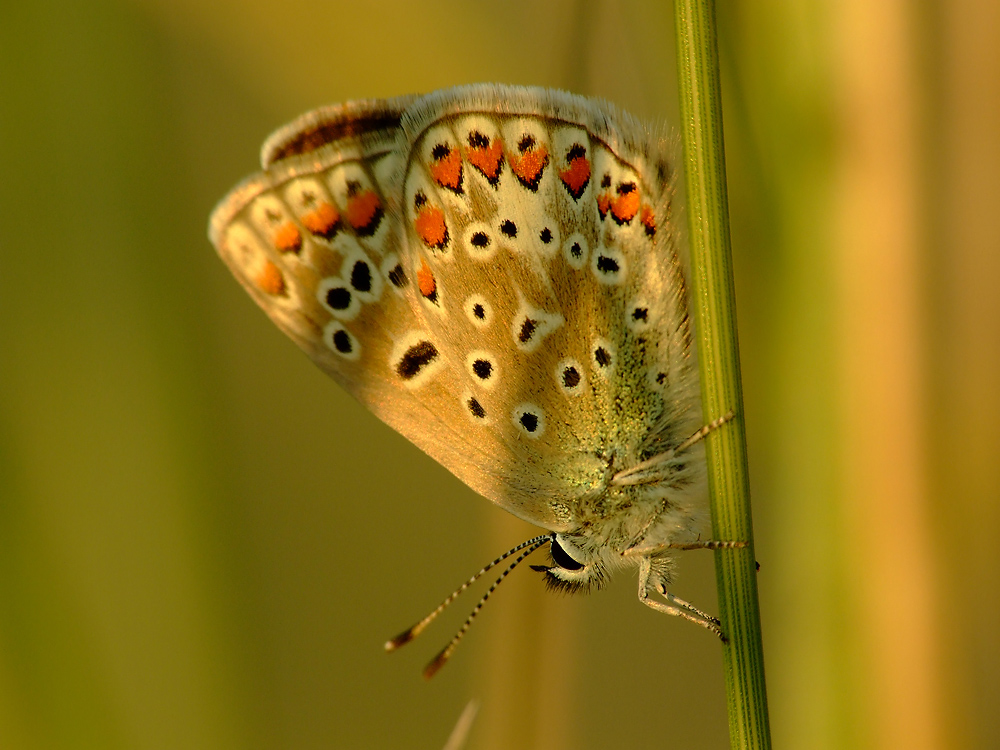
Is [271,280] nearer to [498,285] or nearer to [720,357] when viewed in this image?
[498,285]

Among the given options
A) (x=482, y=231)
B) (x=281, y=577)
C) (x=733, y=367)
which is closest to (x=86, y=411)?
(x=281, y=577)

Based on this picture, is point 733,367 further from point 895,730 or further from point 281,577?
point 281,577

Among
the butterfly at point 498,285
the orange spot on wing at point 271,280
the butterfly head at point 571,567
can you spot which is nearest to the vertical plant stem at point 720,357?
the butterfly at point 498,285

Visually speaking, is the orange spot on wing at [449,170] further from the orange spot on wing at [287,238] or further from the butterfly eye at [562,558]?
the butterfly eye at [562,558]

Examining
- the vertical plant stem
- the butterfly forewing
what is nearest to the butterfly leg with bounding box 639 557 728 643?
the butterfly forewing

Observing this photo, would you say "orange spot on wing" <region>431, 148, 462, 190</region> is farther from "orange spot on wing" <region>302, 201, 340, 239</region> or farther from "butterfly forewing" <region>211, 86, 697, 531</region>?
"orange spot on wing" <region>302, 201, 340, 239</region>

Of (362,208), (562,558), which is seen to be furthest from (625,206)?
(562,558)
